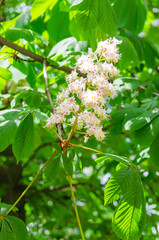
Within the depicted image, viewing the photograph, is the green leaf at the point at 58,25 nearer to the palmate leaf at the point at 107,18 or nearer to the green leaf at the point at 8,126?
the palmate leaf at the point at 107,18

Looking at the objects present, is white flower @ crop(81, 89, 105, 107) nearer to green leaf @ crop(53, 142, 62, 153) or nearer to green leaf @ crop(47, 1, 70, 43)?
green leaf @ crop(53, 142, 62, 153)

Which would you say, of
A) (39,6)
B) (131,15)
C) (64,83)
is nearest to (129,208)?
(64,83)

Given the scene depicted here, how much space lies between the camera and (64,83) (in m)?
1.66

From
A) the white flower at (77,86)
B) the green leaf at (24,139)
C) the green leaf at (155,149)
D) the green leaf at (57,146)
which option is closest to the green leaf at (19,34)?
the green leaf at (24,139)

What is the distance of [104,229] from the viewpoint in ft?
8.79

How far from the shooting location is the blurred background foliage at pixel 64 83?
128cm

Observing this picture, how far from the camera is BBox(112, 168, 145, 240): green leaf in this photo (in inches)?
37.5

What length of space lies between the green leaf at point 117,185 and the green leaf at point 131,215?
0.8 inches

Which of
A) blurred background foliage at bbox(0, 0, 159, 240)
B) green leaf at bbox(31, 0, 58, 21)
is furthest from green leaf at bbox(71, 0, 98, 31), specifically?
green leaf at bbox(31, 0, 58, 21)

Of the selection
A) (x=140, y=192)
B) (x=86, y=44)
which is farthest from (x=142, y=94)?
(x=140, y=192)

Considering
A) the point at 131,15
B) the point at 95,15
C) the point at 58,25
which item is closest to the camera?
the point at 95,15

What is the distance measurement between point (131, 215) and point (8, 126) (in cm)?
59

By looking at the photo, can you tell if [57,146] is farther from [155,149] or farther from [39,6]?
[39,6]

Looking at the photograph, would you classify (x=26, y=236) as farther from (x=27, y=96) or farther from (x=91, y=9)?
(x=91, y=9)
